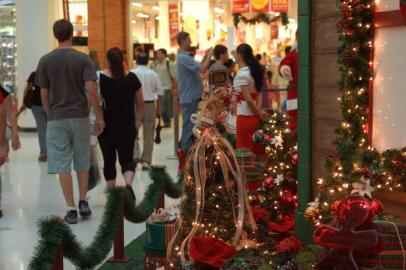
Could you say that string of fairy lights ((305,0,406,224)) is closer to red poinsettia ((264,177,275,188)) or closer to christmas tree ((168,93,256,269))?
christmas tree ((168,93,256,269))

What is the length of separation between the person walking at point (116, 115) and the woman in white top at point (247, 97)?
3.85 feet

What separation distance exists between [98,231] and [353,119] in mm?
1922

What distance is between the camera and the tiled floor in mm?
6015

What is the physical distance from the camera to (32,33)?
49.9 feet

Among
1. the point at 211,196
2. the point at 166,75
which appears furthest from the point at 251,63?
the point at 166,75

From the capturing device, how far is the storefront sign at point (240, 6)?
18.7m

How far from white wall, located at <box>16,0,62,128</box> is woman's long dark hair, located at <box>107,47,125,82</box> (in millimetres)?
8102

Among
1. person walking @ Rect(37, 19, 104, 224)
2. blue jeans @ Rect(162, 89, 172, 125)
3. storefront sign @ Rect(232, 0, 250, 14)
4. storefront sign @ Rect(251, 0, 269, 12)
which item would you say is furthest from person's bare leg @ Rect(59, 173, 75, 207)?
storefront sign @ Rect(251, 0, 269, 12)

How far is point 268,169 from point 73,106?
1898 millimetres

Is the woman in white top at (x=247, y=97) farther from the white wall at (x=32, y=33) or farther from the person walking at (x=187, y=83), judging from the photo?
the white wall at (x=32, y=33)

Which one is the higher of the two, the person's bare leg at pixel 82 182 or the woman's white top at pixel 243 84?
the woman's white top at pixel 243 84

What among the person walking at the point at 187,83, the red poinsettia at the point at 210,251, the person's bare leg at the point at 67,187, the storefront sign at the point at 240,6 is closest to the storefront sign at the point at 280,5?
the storefront sign at the point at 240,6

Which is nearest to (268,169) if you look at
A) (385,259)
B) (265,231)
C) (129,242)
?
(265,231)

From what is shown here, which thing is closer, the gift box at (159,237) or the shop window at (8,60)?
the gift box at (159,237)
